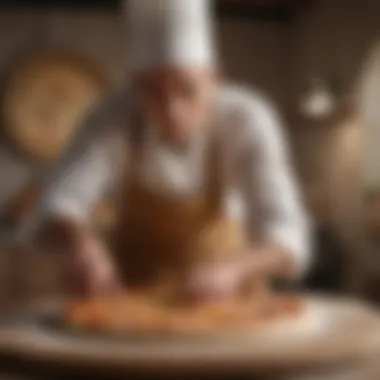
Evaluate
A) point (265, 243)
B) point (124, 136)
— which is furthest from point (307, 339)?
point (124, 136)

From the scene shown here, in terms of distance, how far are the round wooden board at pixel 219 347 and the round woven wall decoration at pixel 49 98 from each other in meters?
0.12

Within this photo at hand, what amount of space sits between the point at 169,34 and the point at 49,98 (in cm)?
10

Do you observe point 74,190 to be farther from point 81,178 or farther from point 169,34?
point 169,34

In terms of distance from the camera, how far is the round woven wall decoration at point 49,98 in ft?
1.66

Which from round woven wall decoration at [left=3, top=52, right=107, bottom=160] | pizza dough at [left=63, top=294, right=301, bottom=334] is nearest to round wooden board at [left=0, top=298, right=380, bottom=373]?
pizza dough at [left=63, top=294, right=301, bottom=334]

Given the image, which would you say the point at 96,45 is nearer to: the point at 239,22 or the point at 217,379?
the point at 239,22

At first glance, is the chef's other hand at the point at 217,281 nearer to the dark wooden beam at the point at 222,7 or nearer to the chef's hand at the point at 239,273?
the chef's hand at the point at 239,273

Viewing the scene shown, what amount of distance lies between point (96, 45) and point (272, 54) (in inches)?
4.4

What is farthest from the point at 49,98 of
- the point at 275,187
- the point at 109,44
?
the point at 275,187

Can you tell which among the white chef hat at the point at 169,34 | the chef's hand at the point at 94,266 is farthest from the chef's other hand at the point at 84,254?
the white chef hat at the point at 169,34

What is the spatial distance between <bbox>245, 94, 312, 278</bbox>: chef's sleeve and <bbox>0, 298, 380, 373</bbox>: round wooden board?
46mm

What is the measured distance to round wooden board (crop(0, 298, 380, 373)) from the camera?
1.35 ft

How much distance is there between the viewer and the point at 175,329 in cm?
46

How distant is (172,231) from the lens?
493 millimetres
